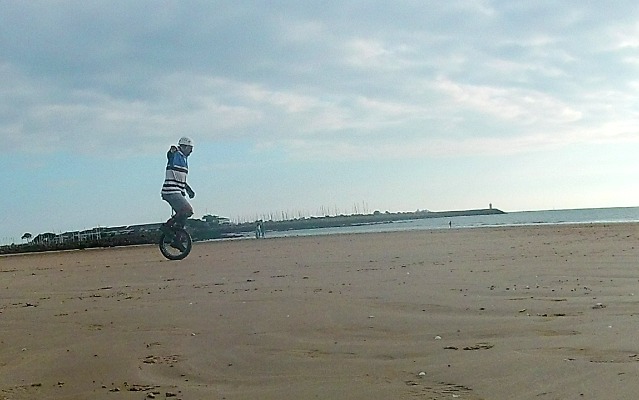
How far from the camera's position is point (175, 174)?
13.6 metres

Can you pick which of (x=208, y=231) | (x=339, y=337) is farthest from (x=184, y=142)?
(x=208, y=231)

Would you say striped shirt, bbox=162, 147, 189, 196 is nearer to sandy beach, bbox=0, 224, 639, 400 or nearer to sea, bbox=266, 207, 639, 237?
sandy beach, bbox=0, 224, 639, 400

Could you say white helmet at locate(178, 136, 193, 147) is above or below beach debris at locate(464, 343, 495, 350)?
above

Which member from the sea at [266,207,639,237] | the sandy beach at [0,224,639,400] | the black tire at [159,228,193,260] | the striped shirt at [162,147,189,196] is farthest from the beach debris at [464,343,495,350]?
the sea at [266,207,639,237]

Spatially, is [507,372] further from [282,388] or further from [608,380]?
[282,388]

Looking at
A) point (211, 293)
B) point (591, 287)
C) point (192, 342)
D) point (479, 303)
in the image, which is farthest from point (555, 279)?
point (192, 342)

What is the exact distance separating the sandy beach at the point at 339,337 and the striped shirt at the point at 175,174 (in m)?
5.11

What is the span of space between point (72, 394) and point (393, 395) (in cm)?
179

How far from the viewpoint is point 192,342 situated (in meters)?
Answer: 4.93

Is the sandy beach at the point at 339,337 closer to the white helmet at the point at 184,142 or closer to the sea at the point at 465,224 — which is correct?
the white helmet at the point at 184,142

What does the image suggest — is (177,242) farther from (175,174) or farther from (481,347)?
(481,347)

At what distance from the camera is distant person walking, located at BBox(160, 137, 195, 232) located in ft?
44.7

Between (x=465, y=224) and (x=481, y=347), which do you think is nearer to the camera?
(x=481, y=347)

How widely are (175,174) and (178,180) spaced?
0.14 m
